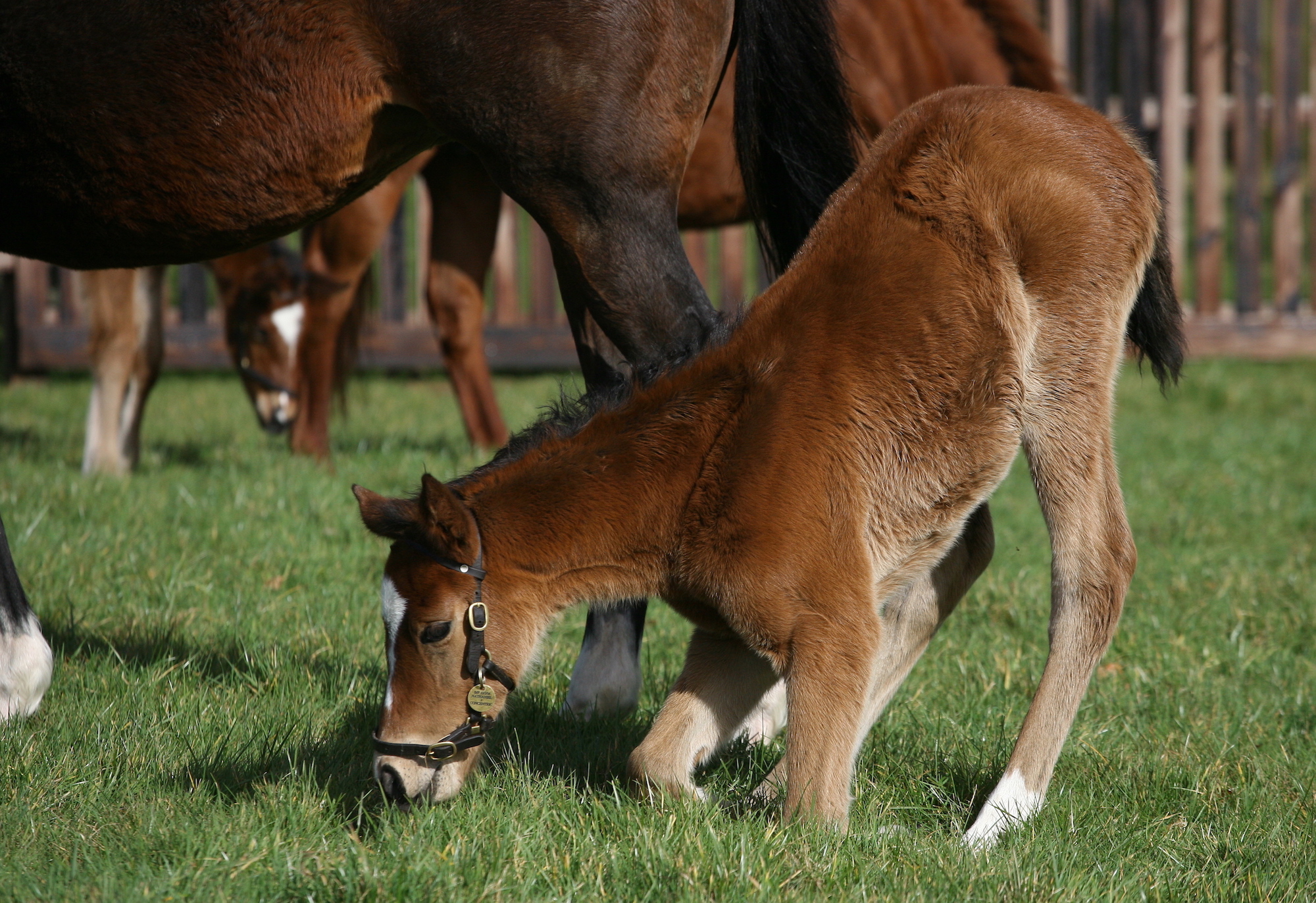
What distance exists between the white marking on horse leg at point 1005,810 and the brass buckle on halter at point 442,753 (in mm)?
1015

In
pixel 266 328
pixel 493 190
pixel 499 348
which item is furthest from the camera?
pixel 499 348

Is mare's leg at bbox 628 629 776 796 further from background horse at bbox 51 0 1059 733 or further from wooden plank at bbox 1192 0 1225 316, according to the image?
wooden plank at bbox 1192 0 1225 316

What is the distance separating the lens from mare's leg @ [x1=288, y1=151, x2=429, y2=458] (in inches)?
223

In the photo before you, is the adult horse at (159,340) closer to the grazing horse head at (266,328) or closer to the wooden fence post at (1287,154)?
the grazing horse head at (266,328)

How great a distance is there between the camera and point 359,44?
2537 mm

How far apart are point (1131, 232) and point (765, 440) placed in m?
1.02

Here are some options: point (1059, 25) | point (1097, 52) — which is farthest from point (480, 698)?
point (1097, 52)

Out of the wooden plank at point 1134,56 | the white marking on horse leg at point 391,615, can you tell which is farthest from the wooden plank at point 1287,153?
the white marking on horse leg at point 391,615

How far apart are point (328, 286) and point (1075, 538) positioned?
14.1 ft

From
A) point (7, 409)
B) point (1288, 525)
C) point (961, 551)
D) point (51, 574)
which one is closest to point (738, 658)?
point (961, 551)

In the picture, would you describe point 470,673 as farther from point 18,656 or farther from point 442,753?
point 18,656

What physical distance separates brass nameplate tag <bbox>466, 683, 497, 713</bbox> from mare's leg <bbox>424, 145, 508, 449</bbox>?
353 centimetres

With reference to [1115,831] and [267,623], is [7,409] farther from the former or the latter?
[1115,831]

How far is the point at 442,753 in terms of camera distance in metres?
2.38
